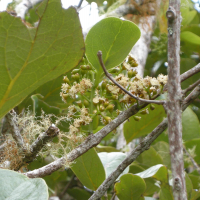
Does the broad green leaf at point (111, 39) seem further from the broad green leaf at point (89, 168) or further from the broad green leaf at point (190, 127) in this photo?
the broad green leaf at point (190, 127)

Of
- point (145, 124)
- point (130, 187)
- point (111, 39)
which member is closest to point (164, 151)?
point (145, 124)

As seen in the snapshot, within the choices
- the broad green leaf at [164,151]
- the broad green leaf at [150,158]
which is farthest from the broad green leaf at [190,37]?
the broad green leaf at [150,158]

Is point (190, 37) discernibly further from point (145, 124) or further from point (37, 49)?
point (37, 49)

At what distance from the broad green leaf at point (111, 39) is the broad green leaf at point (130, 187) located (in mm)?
412

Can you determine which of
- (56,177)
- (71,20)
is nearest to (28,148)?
(71,20)

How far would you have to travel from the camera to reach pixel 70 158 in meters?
0.74

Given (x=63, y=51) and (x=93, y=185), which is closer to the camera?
(x=63, y=51)

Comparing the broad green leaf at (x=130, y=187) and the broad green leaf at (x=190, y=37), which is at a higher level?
the broad green leaf at (x=190, y=37)

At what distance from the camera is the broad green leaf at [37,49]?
2.44 feet

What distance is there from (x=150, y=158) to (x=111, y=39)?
78 centimetres

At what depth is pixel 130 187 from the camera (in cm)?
98

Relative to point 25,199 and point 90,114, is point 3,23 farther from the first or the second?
A: point 25,199

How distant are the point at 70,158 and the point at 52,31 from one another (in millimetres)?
367

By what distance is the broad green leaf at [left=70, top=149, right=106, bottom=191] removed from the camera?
1050mm
